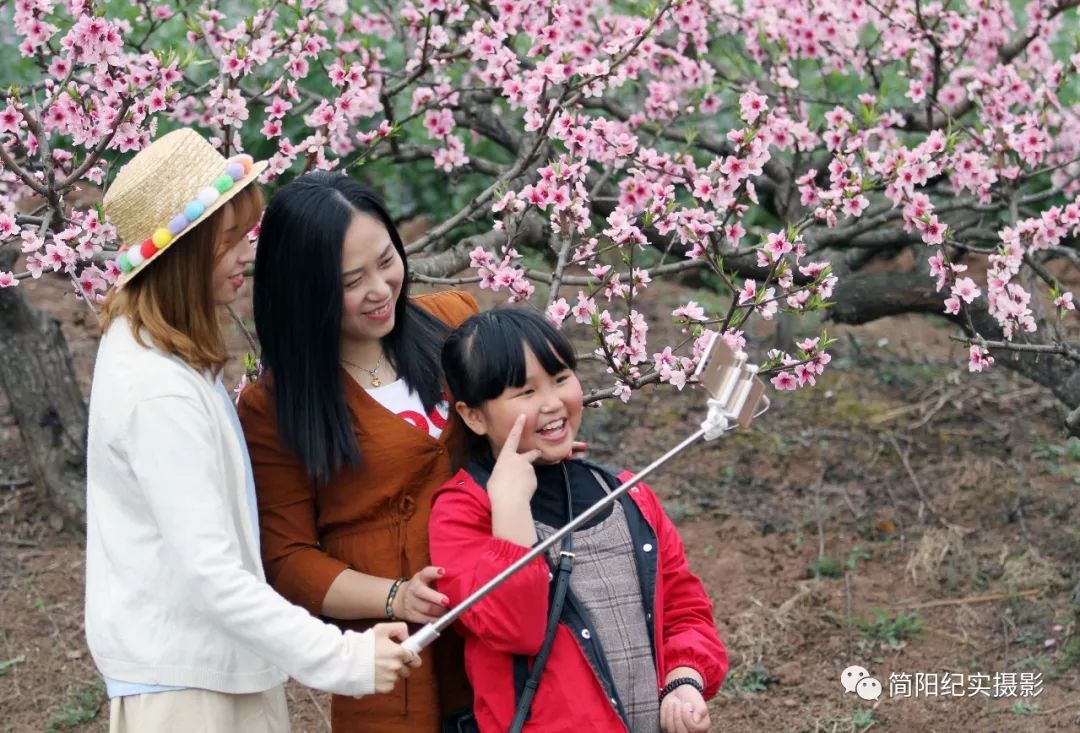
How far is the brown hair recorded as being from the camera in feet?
6.81

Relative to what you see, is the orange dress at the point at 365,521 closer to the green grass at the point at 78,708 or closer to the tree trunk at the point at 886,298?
the green grass at the point at 78,708

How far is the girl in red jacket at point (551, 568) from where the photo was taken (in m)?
2.15

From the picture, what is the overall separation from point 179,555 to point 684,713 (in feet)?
2.65

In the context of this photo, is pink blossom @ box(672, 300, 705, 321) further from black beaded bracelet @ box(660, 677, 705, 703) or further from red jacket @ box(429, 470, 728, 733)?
black beaded bracelet @ box(660, 677, 705, 703)

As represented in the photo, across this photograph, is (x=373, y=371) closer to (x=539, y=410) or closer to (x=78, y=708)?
(x=539, y=410)

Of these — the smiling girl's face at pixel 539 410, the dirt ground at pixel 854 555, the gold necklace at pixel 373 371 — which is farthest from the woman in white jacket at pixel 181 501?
the dirt ground at pixel 854 555

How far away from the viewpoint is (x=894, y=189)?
12.3 ft

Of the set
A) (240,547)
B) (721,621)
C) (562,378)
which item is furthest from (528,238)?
(240,547)

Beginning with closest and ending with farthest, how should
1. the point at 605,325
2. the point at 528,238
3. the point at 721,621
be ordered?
the point at 605,325
the point at 528,238
the point at 721,621

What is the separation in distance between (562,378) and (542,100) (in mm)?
1527

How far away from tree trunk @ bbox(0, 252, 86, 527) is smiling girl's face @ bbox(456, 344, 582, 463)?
272 cm

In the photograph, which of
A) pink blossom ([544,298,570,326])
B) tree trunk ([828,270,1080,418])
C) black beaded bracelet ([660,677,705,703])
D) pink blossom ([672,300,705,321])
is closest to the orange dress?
black beaded bracelet ([660,677,705,703])

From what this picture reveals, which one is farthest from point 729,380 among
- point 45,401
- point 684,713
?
point 45,401

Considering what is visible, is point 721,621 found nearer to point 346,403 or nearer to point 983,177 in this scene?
point 983,177
